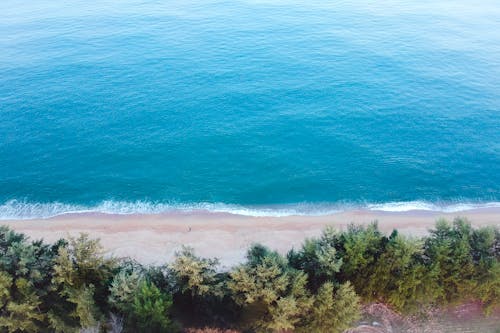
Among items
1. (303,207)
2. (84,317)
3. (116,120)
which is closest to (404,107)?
(303,207)

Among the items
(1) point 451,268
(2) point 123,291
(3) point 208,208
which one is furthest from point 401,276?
(3) point 208,208

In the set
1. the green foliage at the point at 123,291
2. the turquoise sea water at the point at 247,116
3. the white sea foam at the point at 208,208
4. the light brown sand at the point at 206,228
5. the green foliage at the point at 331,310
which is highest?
the turquoise sea water at the point at 247,116

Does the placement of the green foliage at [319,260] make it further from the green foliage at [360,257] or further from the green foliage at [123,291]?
the green foliage at [123,291]

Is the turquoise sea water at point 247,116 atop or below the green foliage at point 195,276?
atop

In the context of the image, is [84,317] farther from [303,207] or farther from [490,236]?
[490,236]

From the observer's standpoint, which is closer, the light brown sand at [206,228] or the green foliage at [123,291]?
the green foliage at [123,291]

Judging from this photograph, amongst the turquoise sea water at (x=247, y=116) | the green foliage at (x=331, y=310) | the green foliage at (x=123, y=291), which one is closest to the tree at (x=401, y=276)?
the green foliage at (x=331, y=310)

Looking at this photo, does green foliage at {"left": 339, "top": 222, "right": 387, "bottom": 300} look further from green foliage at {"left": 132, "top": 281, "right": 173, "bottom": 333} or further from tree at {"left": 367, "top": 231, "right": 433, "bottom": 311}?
green foliage at {"left": 132, "top": 281, "right": 173, "bottom": 333}
